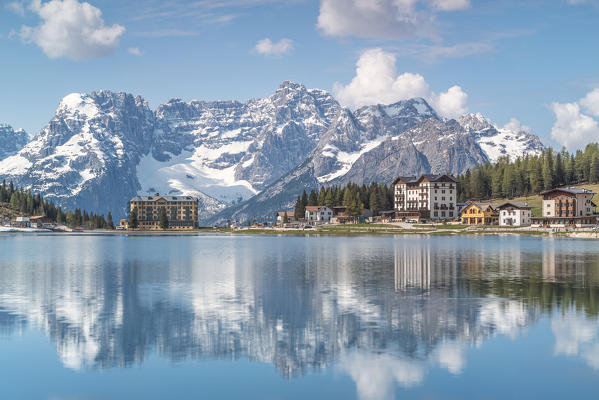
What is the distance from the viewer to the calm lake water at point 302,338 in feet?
84.8

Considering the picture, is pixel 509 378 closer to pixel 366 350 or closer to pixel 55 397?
pixel 366 350

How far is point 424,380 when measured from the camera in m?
26.1

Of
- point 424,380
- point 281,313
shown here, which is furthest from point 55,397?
point 281,313

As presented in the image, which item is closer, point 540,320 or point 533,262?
point 540,320

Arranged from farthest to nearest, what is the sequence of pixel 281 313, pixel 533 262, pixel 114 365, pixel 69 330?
pixel 533 262, pixel 281 313, pixel 69 330, pixel 114 365

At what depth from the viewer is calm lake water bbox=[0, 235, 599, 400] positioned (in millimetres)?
25844

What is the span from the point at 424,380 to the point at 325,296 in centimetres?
2331

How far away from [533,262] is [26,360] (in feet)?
220

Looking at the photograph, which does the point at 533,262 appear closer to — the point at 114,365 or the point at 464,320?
the point at 464,320

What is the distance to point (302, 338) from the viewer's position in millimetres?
33875

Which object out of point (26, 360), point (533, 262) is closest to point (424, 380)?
point (26, 360)

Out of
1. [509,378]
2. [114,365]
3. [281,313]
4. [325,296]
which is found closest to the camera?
[509,378]

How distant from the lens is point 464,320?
1507 inches

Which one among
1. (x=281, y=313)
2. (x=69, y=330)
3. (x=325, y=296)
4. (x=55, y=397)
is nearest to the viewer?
(x=55, y=397)
